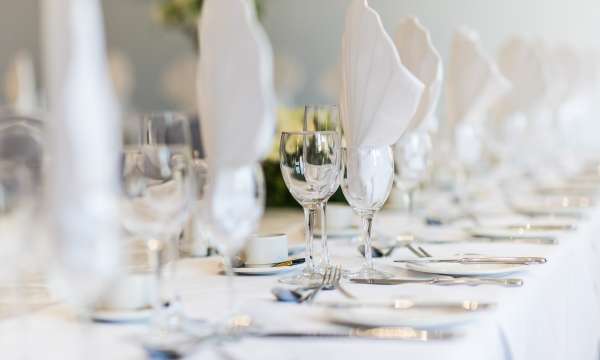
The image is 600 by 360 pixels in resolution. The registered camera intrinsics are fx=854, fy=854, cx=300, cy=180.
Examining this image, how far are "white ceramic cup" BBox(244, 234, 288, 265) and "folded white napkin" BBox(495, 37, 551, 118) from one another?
5.77ft

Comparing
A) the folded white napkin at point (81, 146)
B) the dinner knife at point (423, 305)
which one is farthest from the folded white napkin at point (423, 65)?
the folded white napkin at point (81, 146)

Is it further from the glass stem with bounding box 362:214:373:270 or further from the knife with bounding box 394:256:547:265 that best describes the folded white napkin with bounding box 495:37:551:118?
the glass stem with bounding box 362:214:373:270

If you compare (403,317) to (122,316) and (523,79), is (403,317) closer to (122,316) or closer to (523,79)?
(122,316)

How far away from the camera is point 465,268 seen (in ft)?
4.44

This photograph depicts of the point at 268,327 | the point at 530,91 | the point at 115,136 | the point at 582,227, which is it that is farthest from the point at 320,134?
the point at 530,91

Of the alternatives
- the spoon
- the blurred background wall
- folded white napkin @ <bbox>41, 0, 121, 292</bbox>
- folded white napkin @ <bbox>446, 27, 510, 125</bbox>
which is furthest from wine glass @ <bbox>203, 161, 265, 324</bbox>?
the blurred background wall

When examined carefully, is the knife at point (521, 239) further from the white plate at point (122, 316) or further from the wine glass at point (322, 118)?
the white plate at point (122, 316)

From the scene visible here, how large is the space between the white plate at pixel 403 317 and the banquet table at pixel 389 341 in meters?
0.01

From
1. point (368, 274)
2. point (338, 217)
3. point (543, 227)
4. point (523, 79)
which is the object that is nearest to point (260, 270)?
point (368, 274)

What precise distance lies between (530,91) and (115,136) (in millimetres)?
2506

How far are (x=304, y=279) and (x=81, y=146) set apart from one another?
0.61 meters

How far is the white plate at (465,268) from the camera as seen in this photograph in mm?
1328

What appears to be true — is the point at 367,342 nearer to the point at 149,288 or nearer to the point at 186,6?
the point at 149,288

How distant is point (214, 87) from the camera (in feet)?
3.53
